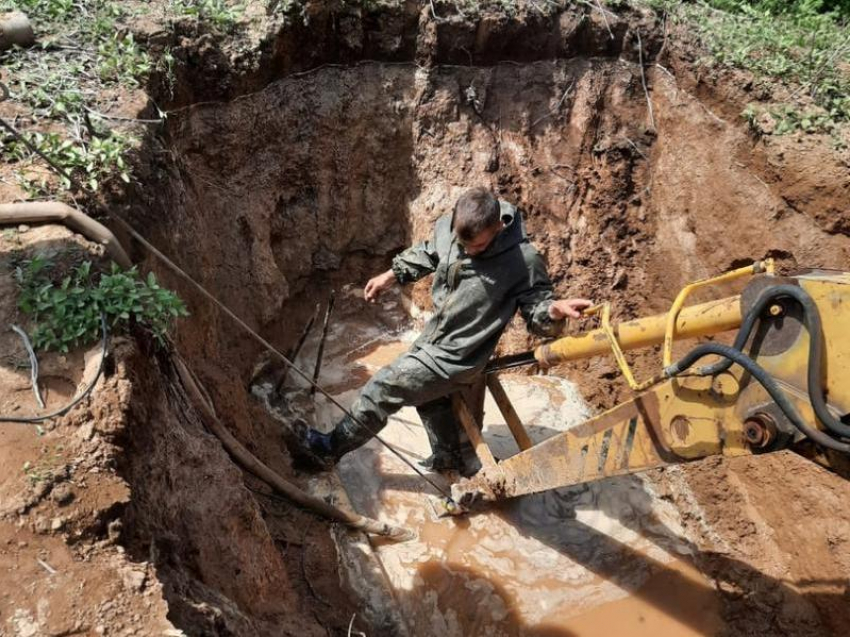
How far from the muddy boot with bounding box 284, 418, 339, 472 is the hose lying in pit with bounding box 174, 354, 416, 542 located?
0.49 metres

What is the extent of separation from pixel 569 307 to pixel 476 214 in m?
0.71

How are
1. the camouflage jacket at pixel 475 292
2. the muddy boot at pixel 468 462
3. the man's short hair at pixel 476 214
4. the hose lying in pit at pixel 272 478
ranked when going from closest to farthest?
the hose lying in pit at pixel 272 478 < the man's short hair at pixel 476 214 < the camouflage jacket at pixel 475 292 < the muddy boot at pixel 468 462

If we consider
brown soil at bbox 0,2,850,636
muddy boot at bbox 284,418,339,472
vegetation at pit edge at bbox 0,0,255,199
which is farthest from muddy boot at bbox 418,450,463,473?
vegetation at pit edge at bbox 0,0,255,199

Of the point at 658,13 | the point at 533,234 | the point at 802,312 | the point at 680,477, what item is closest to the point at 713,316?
the point at 802,312

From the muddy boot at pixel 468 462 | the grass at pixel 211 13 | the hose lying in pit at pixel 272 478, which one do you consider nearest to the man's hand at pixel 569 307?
the muddy boot at pixel 468 462

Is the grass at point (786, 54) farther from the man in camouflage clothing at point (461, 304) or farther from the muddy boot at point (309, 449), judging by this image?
the muddy boot at point (309, 449)

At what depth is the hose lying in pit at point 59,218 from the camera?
108 inches

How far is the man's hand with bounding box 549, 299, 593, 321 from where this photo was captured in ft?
10.5

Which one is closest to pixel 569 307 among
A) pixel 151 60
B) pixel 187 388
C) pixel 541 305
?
pixel 541 305

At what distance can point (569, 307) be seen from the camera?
3.25 metres

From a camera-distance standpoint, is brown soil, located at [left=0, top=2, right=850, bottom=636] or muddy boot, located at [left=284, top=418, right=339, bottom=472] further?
muddy boot, located at [left=284, top=418, right=339, bottom=472]

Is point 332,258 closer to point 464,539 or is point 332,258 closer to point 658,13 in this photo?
point 464,539

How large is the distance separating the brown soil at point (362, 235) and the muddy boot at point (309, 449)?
13 centimetres

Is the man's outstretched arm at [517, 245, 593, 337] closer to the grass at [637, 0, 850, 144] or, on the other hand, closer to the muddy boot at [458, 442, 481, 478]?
the muddy boot at [458, 442, 481, 478]
